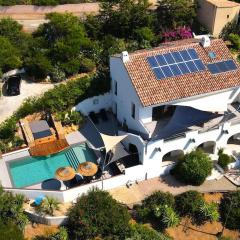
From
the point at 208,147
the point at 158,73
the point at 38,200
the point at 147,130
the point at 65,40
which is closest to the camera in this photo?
the point at 38,200

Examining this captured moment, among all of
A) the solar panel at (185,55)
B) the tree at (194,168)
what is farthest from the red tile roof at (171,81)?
the tree at (194,168)

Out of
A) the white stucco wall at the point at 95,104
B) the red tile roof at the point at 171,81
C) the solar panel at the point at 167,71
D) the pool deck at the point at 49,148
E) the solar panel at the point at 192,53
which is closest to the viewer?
the red tile roof at the point at 171,81

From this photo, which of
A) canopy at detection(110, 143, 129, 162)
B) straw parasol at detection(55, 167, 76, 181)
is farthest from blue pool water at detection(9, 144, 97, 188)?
canopy at detection(110, 143, 129, 162)

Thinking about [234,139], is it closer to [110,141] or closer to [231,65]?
[231,65]

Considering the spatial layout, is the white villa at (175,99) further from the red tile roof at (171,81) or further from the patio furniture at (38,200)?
the patio furniture at (38,200)

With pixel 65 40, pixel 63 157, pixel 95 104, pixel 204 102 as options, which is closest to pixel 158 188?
pixel 204 102

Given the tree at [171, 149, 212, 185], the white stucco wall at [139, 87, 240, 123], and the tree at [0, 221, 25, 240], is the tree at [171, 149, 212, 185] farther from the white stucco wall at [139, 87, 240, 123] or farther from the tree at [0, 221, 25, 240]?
the tree at [0, 221, 25, 240]
